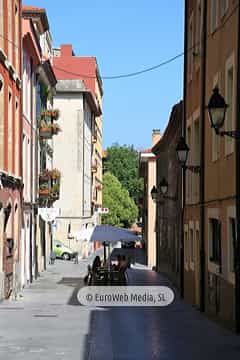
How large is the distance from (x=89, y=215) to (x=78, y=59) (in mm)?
25797

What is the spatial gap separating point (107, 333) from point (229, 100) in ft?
17.7

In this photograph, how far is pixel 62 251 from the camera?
185 feet

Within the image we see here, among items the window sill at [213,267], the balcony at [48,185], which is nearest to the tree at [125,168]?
the balcony at [48,185]

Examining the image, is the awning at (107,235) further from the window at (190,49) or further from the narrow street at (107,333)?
the window at (190,49)

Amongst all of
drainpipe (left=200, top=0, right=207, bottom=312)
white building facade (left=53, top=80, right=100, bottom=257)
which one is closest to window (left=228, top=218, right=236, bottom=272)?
drainpipe (left=200, top=0, right=207, bottom=312)

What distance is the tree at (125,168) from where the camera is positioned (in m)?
121

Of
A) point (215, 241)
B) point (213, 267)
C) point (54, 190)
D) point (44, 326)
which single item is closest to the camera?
point (44, 326)

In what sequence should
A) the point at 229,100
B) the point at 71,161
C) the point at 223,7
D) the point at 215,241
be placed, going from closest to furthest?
the point at 229,100
the point at 223,7
the point at 215,241
the point at 71,161

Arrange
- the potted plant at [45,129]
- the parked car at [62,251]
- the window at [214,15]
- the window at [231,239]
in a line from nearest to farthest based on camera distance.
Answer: the window at [231,239] < the window at [214,15] < the potted plant at [45,129] < the parked car at [62,251]

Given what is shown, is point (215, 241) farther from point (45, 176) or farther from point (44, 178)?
point (45, 176)

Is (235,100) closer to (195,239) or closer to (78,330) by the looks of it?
(78,330)

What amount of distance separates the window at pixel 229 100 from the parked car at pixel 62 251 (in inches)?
1613

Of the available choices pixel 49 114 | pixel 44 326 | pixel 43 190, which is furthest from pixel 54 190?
pixel 44 326

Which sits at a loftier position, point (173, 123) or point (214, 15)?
point (214, 15)
